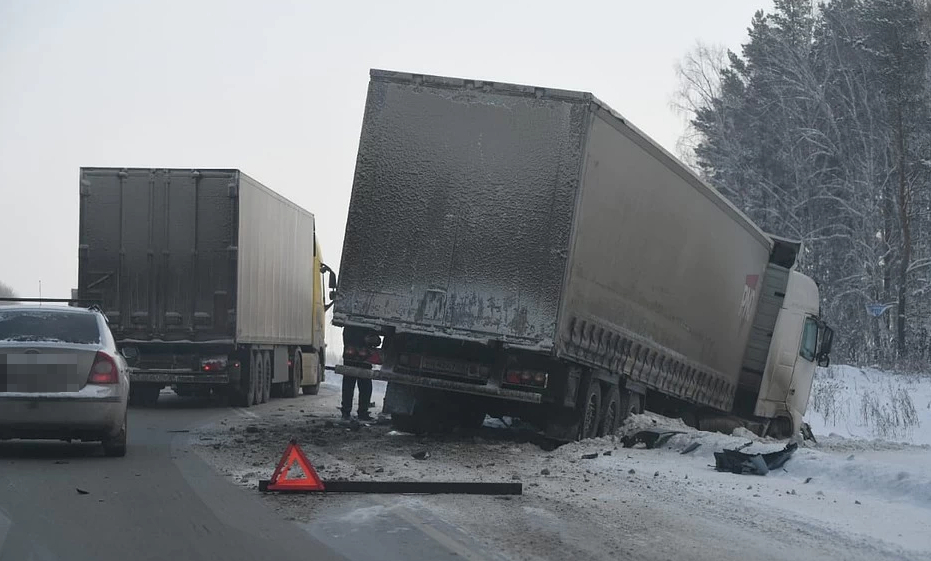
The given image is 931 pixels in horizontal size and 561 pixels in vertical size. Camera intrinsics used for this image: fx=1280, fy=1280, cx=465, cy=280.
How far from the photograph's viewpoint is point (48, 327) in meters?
12.6

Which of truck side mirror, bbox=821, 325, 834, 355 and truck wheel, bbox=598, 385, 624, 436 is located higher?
truck side mirror, bbox=821, 325, 834, 355

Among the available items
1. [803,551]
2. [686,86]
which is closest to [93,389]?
[803,551]

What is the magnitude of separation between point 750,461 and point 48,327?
23.6 ft

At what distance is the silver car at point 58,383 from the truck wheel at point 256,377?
1027 centimetres

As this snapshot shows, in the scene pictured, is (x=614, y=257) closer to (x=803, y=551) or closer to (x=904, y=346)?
(x=803, y=551)

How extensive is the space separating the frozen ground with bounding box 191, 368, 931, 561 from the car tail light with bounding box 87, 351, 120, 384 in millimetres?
1349

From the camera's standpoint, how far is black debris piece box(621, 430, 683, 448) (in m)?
15.8

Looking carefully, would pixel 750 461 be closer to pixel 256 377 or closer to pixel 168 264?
pixel 168 264

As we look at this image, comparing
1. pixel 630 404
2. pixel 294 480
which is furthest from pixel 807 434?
pixel 294 480

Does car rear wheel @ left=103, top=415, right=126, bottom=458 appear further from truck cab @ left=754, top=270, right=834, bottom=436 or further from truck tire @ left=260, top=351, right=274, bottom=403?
truck cab @ left=754, top=270, right=834, bottom=436

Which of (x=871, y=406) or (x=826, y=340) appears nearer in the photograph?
(x=826, y=340)

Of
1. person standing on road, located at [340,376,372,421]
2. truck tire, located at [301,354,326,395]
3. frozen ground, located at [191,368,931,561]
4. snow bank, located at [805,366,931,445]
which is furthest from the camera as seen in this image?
truck tire, located at [301,354,326,395]

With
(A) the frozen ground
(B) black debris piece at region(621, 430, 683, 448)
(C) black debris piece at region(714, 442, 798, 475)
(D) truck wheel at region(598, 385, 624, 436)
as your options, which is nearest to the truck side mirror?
(A) the frozen ground

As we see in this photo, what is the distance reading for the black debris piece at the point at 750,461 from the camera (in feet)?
43.0
